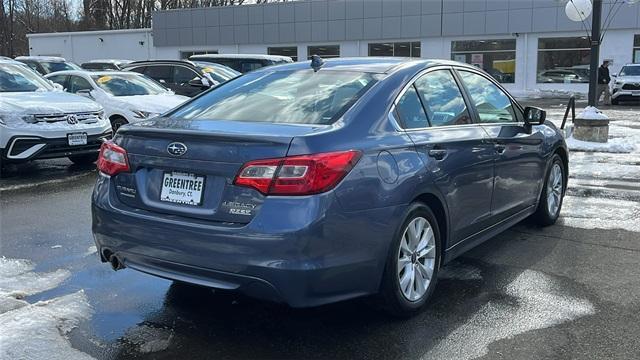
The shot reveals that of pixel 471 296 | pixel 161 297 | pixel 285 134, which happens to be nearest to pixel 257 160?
pixel 285 134

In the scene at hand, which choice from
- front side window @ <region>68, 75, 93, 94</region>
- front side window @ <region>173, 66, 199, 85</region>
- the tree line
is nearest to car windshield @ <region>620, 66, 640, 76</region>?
front side window @ <region>173, 66, 199, 85</region>

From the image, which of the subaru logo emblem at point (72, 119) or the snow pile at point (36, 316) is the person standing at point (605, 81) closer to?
the subaru logo emblem at point (72, 119)

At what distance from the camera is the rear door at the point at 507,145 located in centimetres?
490

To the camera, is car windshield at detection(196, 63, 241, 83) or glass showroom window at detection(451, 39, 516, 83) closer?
car windshield at detection(196, 63, 241, 83)

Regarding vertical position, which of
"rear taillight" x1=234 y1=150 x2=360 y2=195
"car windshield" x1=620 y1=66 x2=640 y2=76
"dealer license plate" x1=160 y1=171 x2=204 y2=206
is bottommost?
"dealer license plate" x1=160 y1=171 x2=204 y2=206

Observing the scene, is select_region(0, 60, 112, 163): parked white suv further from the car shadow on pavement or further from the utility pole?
the utility pole

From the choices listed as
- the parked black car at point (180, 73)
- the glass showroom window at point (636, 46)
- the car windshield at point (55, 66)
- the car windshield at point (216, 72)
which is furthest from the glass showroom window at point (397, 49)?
the parked black car at point (180, 73)

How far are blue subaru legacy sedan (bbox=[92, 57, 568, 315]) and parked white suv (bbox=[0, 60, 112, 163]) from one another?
198 inches

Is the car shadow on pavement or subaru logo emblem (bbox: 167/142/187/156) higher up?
subaru logo emblem (bbox: 167/142/187/156)

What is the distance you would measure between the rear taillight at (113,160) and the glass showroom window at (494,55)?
106 ft

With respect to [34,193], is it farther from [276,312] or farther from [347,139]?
[347,139]

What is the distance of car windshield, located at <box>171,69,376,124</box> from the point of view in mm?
3867

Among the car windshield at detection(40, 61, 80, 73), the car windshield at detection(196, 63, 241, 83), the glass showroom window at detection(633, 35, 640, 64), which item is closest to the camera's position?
the car windshield at detection(196, 63, 241, 83)

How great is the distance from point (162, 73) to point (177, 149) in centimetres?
1361
